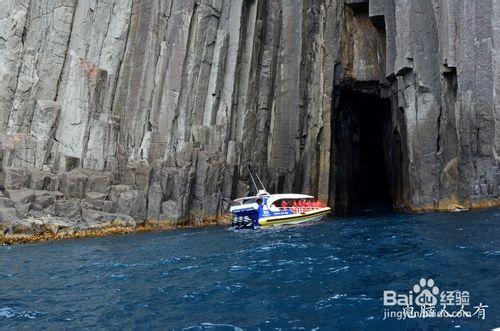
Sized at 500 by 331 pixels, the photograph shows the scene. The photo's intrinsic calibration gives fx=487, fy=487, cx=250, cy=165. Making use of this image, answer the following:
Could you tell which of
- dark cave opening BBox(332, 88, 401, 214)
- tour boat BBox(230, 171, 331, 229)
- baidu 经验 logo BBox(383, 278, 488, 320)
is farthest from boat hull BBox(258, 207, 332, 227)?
baidu 经验 logo BBox(383, 278, 488, 320)

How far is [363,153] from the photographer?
7219 centimetres

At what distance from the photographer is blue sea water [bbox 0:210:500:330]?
1173 cm

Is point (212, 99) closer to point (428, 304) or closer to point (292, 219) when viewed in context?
point (292, 219)

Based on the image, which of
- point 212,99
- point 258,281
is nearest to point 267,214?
point 212,99

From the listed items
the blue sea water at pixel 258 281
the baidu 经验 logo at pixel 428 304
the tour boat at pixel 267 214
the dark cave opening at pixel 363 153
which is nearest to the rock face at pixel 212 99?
the dark cave opening at pixel 363 153

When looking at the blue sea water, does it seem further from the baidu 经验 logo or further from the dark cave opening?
the dark cave opening

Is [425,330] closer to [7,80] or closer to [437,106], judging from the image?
[437,106]

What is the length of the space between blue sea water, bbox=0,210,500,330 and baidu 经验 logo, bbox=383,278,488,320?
0.66 ft

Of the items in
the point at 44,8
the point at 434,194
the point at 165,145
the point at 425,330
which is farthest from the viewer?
the point at 44,8

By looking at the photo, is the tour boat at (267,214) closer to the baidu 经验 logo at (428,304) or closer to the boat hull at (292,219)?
the boat hull at (292,219)

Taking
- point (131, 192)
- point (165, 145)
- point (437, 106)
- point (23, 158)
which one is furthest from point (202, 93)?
point (437, 106)

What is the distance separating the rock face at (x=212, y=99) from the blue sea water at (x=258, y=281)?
1669 centimetres

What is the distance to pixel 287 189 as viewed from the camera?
5103 centimetres

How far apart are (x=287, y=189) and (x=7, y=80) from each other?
3040 cm
